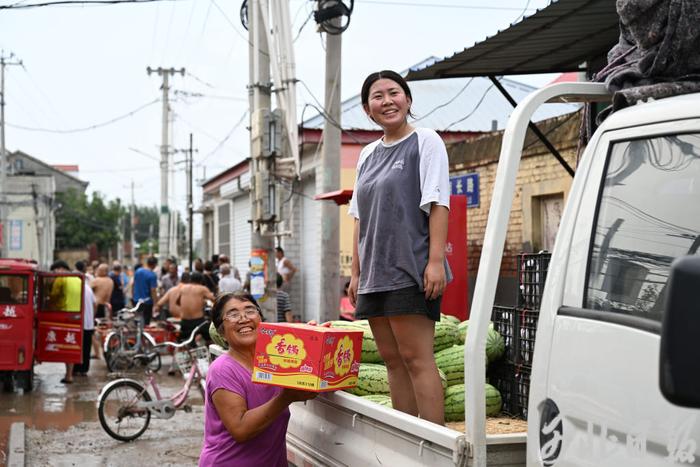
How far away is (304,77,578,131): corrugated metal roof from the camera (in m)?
21.9

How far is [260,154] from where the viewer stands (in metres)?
14.0

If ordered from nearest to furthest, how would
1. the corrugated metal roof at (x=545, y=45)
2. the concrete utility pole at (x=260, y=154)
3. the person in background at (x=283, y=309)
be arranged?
the corrugated metal roof at (x=545, y=45) → the concrete utility pole at (x=260, y=154) → the person in background at (x=283, y=309)

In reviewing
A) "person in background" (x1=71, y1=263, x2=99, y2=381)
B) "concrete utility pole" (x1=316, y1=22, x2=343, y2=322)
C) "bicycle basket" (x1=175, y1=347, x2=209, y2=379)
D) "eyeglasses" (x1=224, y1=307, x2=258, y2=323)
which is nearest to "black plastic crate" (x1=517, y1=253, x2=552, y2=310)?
"eyeglasses" (x1=224, y1=307, x2=258, y2=323)

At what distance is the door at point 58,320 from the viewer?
14.4 m

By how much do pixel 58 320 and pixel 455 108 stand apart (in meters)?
12.1

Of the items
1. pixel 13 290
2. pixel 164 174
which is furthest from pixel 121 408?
pixel 164 174

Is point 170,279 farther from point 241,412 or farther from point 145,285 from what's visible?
point 241,412

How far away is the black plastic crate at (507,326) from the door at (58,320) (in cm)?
1071

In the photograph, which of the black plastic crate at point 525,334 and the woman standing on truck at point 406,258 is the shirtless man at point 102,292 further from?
the woman standing on truck at point 406,258

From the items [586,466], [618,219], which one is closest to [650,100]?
[618,219]

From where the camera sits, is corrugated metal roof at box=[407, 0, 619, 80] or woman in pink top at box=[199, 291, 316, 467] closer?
woman in pink top at box=[199, 291, 316, 467]

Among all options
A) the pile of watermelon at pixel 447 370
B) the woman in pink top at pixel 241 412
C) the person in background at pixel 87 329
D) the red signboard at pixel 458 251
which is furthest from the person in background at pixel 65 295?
the woman in pink top at pixel 241 412

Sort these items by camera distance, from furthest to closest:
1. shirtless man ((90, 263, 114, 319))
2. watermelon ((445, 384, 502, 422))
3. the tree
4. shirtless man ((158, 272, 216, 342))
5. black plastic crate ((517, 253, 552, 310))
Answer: the tree, shirtless man ((90, 263, 114, 319)), shirtless man ((158, 272, 216, 342)), watermelon ((445, 384, 502, 422)), black plastic crate ((517, 253, 552, 310))

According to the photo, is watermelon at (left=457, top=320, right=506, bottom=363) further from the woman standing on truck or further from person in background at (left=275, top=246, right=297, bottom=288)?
person in background at (left=275, top=246, right=297, bottom=288)
